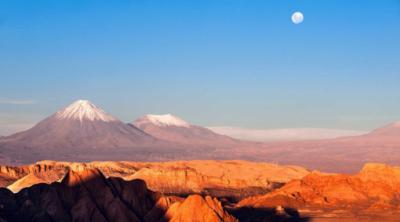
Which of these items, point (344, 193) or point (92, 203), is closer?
point (92, 203)

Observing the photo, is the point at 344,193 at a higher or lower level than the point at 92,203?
higher

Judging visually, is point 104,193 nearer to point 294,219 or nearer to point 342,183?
point 294,219

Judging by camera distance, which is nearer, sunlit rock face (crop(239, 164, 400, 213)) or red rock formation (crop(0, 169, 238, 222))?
red rock formation (crop(0, 169, 238, 222))

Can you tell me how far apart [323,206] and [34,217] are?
6753 centimetres

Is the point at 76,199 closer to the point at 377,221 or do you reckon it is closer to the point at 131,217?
the point at 131,217

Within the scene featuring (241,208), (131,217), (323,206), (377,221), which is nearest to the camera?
(131,217)

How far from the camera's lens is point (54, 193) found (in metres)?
116

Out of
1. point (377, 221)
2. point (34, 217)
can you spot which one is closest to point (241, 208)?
point (377, 221)

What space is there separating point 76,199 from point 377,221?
150ft

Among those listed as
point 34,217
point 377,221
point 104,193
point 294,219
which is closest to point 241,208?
point 294,219

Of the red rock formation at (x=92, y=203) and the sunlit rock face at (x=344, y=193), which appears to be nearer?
the red rock formation at (x=92, y=203)

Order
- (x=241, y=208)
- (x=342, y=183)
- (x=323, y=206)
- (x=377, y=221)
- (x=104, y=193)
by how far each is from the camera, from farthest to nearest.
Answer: (x=342, y=183), (x=323, y=206), (x=241, y=208), (x=377, y=221), (x=104, y=193)

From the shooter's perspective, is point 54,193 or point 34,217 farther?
point 54,193

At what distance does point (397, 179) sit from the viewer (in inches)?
6988
